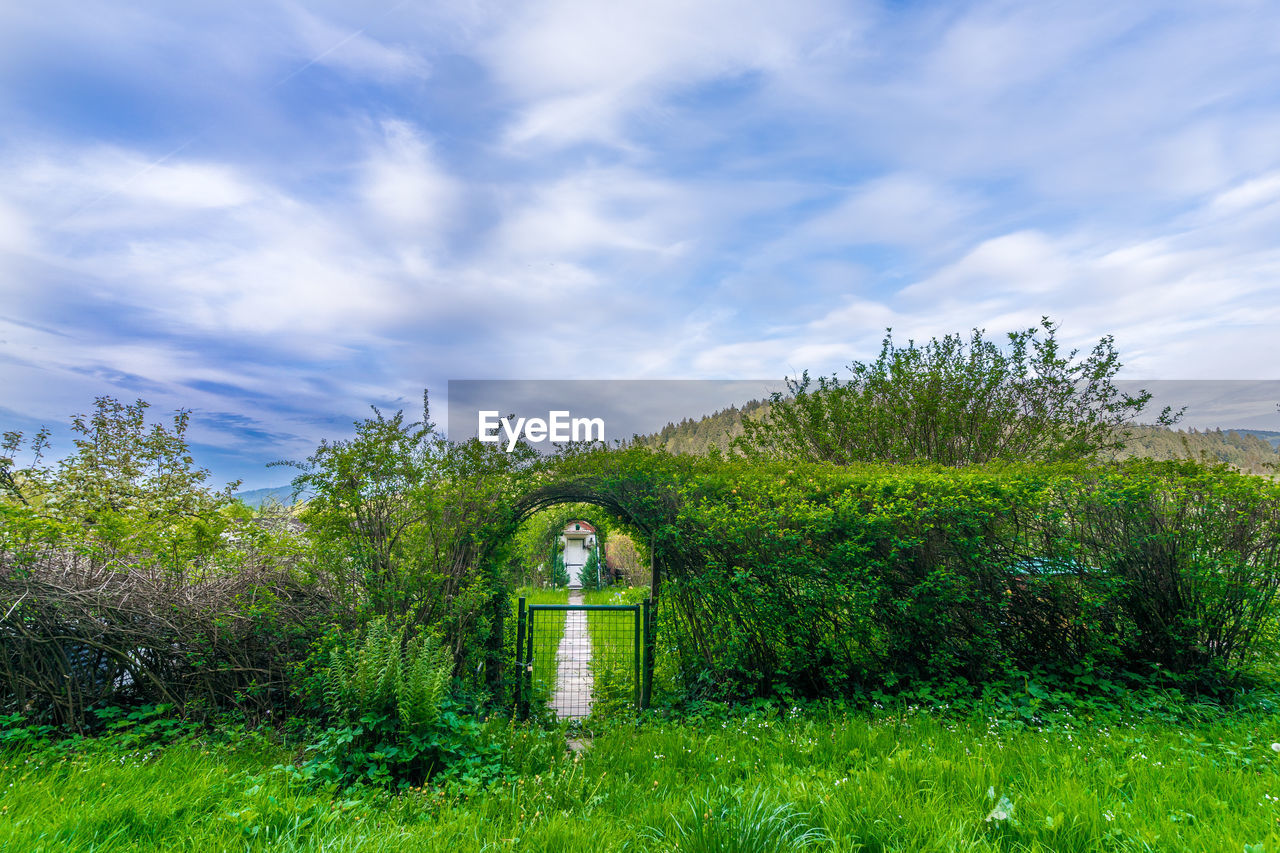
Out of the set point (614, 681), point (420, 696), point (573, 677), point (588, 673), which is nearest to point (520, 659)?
point (614, 681)

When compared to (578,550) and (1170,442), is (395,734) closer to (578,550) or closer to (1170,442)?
(1170,442)

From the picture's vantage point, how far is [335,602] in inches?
182

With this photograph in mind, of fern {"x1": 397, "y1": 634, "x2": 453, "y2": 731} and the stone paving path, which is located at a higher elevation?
fern {"x1": 397, "y1": 634, "x2": 453, "y2": 731}

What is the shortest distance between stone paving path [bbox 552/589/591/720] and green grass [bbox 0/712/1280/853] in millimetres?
1909

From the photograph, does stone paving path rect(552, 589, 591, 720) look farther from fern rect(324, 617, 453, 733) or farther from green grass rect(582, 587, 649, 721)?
fern rect(324, 617, 453, 733)

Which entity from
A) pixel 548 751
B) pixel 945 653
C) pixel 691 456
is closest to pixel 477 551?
pixel 548 751

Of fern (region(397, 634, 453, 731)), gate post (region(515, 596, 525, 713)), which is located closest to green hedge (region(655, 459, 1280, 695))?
gate post (region(515, 596, 525, 713))

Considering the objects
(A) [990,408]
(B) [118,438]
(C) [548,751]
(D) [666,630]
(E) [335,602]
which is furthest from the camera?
(A) [990,408]

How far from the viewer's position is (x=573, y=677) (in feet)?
22.9

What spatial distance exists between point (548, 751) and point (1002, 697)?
12.4 ft

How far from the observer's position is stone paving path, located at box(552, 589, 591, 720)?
562 centimetres

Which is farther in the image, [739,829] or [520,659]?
[520,659]

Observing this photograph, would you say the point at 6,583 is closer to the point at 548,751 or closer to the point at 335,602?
the point at 335,602

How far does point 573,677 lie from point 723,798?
4842 millimetres
